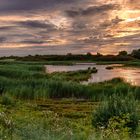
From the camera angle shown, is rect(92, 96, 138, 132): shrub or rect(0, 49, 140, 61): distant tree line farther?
rect(0, 49, 140, 61): distant tree line

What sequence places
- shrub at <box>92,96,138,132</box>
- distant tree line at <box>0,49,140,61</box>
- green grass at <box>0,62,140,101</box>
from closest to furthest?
shrub at <box>92,96,138,132</box> → green grass at <box>0,62,140,101</box> → distant tree line at <box>0,49,140,61</box>

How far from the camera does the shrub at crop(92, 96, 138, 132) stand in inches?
652

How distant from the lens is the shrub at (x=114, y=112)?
1656 centimetres

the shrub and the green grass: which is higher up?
the shrub

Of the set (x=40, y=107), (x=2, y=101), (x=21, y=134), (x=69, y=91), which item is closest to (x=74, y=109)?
(x=40, y=107)

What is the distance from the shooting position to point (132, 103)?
56.5ft

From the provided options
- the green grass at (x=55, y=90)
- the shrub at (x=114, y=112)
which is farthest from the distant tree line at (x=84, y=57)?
the shrub at (x=114, y=112)

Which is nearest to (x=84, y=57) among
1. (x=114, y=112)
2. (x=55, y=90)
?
(x=55, y=90)

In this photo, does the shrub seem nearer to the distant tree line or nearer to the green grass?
the green grass

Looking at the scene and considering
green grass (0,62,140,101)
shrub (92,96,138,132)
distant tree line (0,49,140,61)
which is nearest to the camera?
shrub (92,96,138,132)

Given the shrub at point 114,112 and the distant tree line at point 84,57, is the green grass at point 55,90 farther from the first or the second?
the distant tree line at point 84,57

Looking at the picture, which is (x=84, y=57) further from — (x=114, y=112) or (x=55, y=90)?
(x=114, y=112)

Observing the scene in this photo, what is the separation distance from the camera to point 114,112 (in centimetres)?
1719

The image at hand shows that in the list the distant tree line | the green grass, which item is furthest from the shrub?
the distant tree line
